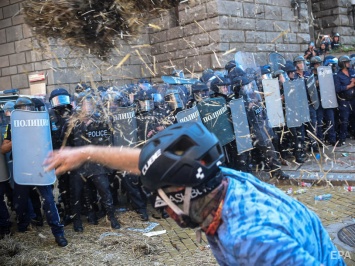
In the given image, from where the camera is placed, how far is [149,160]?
1533 mm

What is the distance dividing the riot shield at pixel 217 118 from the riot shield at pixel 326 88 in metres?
3.43

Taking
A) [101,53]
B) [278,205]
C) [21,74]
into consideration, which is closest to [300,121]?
[101,53]

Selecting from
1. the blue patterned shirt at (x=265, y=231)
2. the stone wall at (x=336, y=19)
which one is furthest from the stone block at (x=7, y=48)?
the blue patterned shirt at (x=265, y=231)

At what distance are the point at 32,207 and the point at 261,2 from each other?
1040 cm

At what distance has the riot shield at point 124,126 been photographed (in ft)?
21.4

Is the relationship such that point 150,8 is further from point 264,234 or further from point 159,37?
point 159,37

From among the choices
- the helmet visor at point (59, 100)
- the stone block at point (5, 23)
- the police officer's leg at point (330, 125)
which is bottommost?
the police officer's leg at point (330, 125)

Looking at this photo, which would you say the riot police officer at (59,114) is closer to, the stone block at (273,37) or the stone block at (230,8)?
the stone block at (230,8)

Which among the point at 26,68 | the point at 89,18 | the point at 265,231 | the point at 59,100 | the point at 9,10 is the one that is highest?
the point at 9,10

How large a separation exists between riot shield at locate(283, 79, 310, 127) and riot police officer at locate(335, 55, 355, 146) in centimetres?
132

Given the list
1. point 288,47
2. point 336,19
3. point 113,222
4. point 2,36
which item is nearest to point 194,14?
point 288,47

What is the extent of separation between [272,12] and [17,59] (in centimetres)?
848

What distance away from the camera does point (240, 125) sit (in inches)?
300

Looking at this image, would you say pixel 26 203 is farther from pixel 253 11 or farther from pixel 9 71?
pixel 253 11
